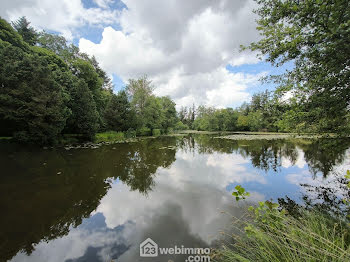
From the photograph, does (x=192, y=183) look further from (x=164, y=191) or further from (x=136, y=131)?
(x=136, y=131)

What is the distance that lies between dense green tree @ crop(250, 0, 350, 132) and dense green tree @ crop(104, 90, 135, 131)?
1967 cm

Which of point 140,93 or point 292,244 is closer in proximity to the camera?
point 292,244

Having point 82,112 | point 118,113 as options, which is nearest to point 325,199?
point 82,112

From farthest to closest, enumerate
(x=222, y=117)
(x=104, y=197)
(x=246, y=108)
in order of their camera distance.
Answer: (x=246, y=108) → (x=222, y=117) → (x=104, y=197)

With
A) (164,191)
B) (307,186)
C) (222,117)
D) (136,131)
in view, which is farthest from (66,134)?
(222,117)

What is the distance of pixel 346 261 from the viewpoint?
1108 mm

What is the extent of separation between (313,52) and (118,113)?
20.8m

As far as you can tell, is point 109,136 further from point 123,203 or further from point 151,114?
point 123,203

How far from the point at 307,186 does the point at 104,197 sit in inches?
260

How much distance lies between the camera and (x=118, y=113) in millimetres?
20578

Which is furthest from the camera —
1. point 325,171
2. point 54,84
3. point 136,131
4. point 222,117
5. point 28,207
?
point 222,117

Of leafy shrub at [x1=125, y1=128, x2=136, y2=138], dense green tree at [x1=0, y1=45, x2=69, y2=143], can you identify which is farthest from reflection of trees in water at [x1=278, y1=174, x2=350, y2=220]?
leafy shrub at [x1=125, y1=128, x2=136, y2=138]

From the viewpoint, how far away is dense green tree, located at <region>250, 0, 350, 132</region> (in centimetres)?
→ 271

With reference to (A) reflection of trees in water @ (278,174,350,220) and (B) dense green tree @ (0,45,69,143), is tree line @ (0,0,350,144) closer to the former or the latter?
(B) dense green tree @ (0,45,69,143)
